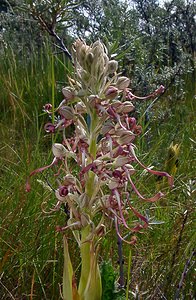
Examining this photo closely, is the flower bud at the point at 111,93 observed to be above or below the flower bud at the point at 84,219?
above

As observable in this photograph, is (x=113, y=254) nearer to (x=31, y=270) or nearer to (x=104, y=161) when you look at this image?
(x=31, y=270)

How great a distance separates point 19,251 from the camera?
183cm

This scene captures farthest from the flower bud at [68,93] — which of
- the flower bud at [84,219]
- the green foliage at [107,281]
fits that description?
the green foliage at [107,281]

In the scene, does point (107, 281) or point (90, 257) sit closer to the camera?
point (90, 257)

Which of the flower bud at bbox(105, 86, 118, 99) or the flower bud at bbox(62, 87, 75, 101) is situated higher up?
the flower bud at bbox(105, 86, 118, 99)

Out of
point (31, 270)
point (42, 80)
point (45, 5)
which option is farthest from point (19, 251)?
point (42, 80)

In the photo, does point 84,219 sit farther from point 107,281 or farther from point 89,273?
point 107,281

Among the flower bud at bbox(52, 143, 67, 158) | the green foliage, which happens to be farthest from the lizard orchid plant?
the green foliage

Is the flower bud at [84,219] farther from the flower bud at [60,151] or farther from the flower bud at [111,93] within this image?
the flower bud at [111,93]

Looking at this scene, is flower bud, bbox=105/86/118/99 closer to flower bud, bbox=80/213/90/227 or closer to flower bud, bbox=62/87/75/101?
flower bud, bbox=62/87/75/101

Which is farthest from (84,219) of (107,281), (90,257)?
(107,281)

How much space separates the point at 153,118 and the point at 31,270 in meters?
1.95

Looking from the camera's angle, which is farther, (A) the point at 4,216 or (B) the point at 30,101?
(B) the point at 30,101

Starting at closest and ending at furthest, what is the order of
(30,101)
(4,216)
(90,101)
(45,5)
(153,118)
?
(90,101)
(4,216)
(45,5)
(153,118)
(30,101)
